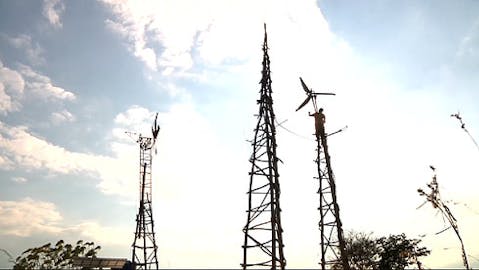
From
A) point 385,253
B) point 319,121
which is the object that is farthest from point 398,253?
point 319,121

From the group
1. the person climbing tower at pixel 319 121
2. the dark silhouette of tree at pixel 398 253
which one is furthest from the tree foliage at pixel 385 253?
the person climbing tower at pixel 319 121

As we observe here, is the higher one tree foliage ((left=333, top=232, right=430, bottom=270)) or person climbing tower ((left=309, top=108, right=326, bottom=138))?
person climbing tower ((left=309, top=108, right=326, bottom=138))

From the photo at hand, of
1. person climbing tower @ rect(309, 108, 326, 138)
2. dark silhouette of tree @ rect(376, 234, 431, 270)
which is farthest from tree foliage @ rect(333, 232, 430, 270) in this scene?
person climbing tower @ rect(309, 108, 326, 138)

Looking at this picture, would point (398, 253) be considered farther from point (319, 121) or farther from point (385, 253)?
point (319, 121)

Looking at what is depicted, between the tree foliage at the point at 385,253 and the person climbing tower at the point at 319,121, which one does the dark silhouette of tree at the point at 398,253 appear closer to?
the tree foliage at the point at 385,253

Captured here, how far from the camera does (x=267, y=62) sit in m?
20.5

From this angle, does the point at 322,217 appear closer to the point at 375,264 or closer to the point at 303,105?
the point at 303,105

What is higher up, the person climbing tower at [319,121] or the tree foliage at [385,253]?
the person climbing tower at [319,121]

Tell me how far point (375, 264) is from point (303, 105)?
64.3ft

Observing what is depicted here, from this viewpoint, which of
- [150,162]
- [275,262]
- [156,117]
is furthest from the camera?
[156,117]

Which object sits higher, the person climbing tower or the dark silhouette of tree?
the person climbing tower

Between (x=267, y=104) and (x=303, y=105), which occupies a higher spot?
(x=303, y=105)

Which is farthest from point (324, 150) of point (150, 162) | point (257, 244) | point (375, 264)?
point (375, 264)

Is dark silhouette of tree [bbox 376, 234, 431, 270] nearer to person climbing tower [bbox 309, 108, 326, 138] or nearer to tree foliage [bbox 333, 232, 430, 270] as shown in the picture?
tree foliage [bbox 333, 232, 430, 270]
